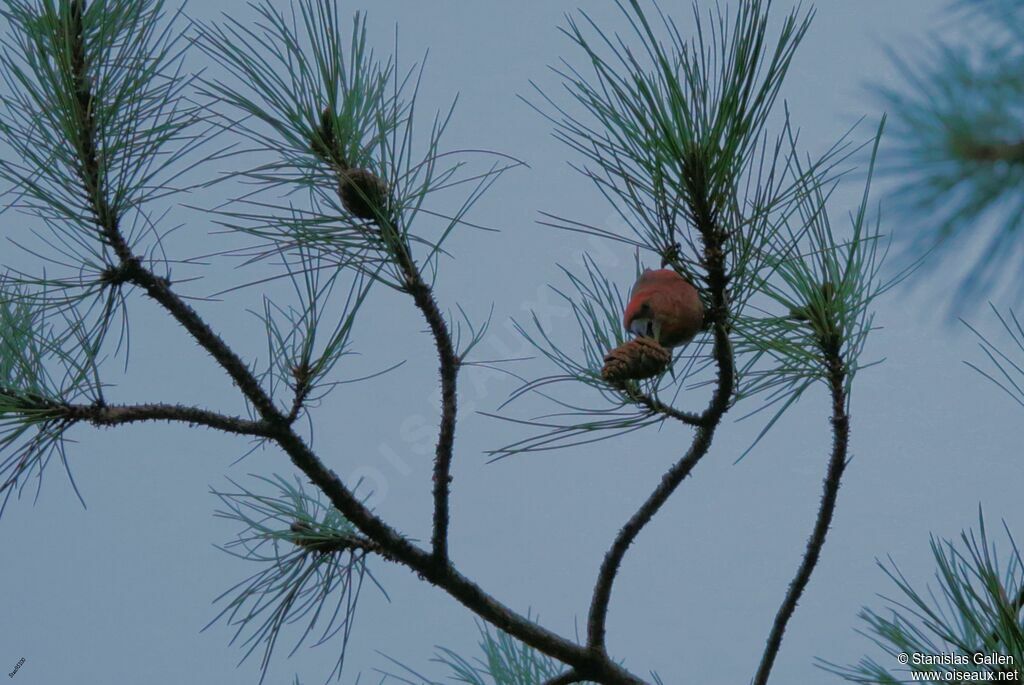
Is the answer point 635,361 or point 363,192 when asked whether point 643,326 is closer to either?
point 635,361

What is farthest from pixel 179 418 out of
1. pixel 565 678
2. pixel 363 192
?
pixel 565 678

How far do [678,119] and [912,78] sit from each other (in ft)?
0.31

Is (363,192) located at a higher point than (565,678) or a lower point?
higher

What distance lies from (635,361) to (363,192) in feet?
0.47

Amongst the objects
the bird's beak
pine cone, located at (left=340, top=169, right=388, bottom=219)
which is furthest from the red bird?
pine cone, located at (left=340, top=169, right=388, bottom=219)

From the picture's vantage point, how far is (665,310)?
412 mm

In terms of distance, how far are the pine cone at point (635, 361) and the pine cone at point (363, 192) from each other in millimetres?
129

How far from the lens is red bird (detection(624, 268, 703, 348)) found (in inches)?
16.3

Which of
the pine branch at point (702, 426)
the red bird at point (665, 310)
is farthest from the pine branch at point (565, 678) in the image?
the red bird at point (665, 310)

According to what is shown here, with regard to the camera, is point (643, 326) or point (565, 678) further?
point (565, 678)

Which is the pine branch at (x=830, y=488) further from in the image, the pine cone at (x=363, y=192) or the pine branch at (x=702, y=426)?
the pine cone at (x=363, y=192)

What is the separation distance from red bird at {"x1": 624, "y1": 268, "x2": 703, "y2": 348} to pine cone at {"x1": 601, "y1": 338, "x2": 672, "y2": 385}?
0.04 ft

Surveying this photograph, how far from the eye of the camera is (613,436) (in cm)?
50

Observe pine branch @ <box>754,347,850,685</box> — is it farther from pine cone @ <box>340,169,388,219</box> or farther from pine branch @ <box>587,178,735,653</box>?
pine cone @ <box>340,169,388,219</box>
